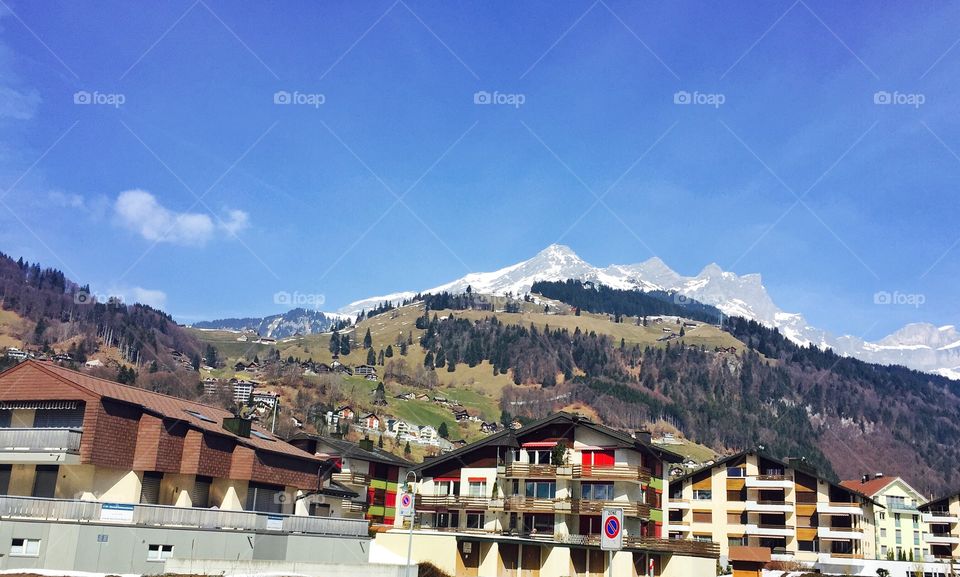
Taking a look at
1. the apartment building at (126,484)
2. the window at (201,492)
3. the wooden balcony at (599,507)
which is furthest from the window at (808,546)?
the window at (201,492)

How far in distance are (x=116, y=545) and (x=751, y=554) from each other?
69.5m

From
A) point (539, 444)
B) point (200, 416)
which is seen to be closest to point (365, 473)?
point (539, 444)

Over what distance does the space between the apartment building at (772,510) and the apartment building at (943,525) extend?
21.2 meters

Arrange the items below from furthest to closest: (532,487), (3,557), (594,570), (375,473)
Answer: (375,473), (532,487), (594,570), (3,557)

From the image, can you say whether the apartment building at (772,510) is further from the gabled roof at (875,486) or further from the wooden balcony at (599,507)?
the wooden balcony at (599,507)

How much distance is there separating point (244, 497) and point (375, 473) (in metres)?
27.7

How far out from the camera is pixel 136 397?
51188mm

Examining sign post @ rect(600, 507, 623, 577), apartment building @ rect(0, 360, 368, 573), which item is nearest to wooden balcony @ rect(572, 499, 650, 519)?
apartment building @ rect(0, 360, 368, 573)

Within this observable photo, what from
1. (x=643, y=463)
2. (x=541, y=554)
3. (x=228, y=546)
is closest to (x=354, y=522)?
(x=228, y=546)

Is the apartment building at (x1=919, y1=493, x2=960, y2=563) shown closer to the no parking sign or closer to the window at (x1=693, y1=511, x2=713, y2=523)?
the window at (x1=693, y1=511, x2=713, y2=523)

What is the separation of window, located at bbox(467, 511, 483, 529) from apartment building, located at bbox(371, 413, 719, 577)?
3.4 inches

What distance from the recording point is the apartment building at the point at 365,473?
77.3 m

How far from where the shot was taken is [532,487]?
69.1 metres

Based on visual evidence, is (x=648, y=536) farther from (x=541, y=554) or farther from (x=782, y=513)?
(x=782, y=513)
